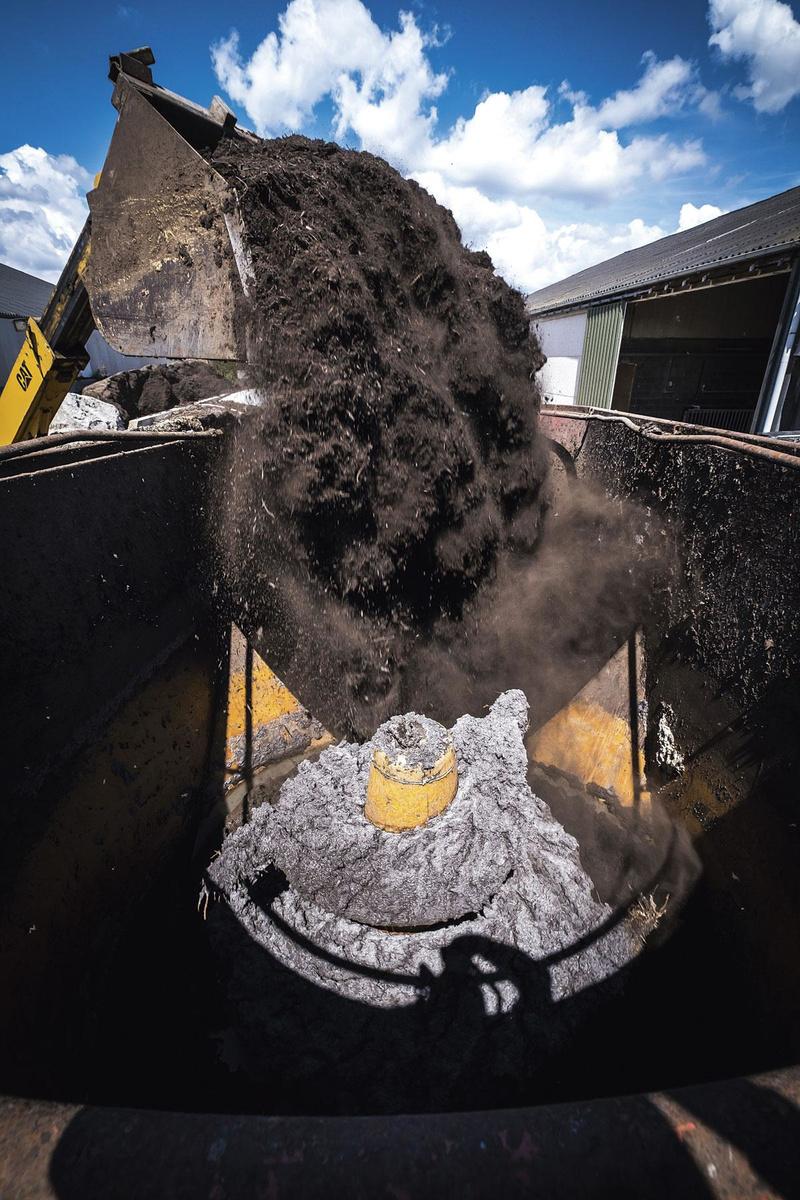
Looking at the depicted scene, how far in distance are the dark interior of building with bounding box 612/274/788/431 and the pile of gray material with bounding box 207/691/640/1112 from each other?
11856 millimetres

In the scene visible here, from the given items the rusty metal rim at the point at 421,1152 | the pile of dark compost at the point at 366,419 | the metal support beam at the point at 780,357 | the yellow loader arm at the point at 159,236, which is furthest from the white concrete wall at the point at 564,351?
the rusty metal rim at the point at 421,1152

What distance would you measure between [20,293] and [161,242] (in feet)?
84.6

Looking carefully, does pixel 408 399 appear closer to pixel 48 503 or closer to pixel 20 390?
pixel 48 503

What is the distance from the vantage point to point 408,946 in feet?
9.09

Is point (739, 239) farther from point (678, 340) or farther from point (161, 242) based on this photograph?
point (161, 242)

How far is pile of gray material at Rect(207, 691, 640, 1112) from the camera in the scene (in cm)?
239

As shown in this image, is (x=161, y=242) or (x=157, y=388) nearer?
(x=161, y=242)

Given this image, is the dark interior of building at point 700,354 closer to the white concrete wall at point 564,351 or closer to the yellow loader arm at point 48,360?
Result: the white concrete wall at point 564,351

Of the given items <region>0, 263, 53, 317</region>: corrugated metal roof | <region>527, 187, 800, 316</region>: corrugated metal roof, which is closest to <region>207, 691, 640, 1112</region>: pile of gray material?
<region>527, 187, 800, 316</region>: corrugated metal roof

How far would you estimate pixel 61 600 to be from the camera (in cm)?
212

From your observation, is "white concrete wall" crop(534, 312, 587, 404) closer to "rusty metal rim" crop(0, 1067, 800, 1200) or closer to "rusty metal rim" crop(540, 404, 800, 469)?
"rusty metal rim" crop(540, 404, 800, 469)

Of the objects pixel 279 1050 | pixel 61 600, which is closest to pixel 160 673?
pixel 61 600

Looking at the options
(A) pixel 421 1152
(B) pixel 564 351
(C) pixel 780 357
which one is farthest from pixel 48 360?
(B) pixel 564 351

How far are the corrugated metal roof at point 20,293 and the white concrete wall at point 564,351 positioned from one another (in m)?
16.2
